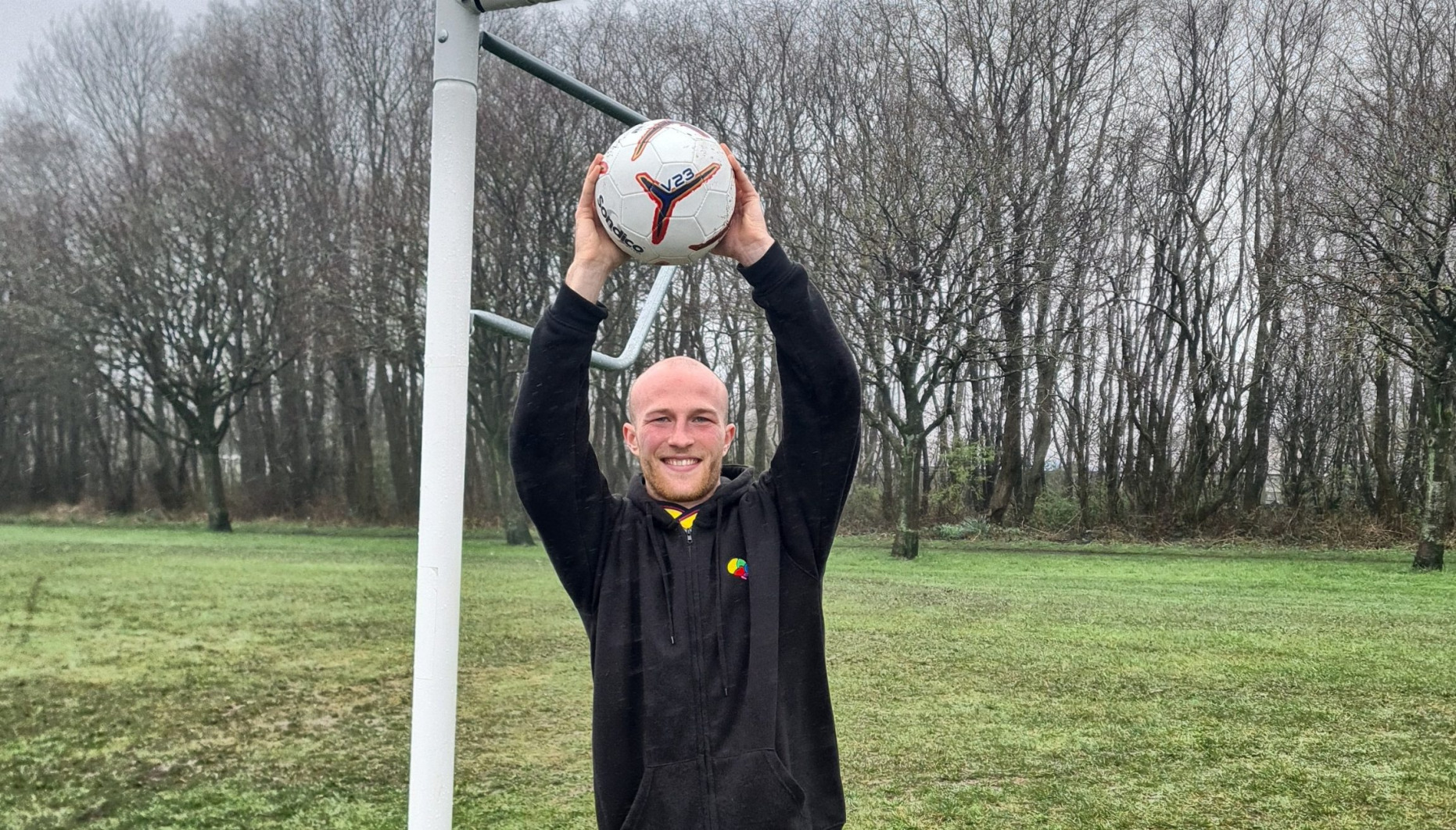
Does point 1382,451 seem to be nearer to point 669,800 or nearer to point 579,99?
point 579,99

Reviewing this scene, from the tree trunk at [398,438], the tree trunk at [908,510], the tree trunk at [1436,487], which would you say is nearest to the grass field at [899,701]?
the tree trunk at [1436,487]

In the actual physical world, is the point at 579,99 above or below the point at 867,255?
below

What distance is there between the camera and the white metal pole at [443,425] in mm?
2027

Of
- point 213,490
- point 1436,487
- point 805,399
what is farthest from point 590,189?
point 213,490

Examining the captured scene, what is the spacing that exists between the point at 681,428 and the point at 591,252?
35 cm

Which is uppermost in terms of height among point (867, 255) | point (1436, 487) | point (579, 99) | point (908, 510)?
point (867, 255)

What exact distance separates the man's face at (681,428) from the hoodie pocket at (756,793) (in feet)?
1.43

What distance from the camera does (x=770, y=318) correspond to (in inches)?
68.3

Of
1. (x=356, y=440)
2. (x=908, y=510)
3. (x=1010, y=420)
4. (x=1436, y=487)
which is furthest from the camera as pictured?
(x=356, y=440)

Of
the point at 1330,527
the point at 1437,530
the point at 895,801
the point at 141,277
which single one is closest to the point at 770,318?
the point at 895,801

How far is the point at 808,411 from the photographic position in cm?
174

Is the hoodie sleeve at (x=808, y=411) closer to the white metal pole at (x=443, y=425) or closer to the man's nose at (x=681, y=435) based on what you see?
the man's nose at (x=681, y=435)

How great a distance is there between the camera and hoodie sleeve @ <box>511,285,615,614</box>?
1.68 metres

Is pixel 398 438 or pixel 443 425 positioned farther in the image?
pixel 398 438
